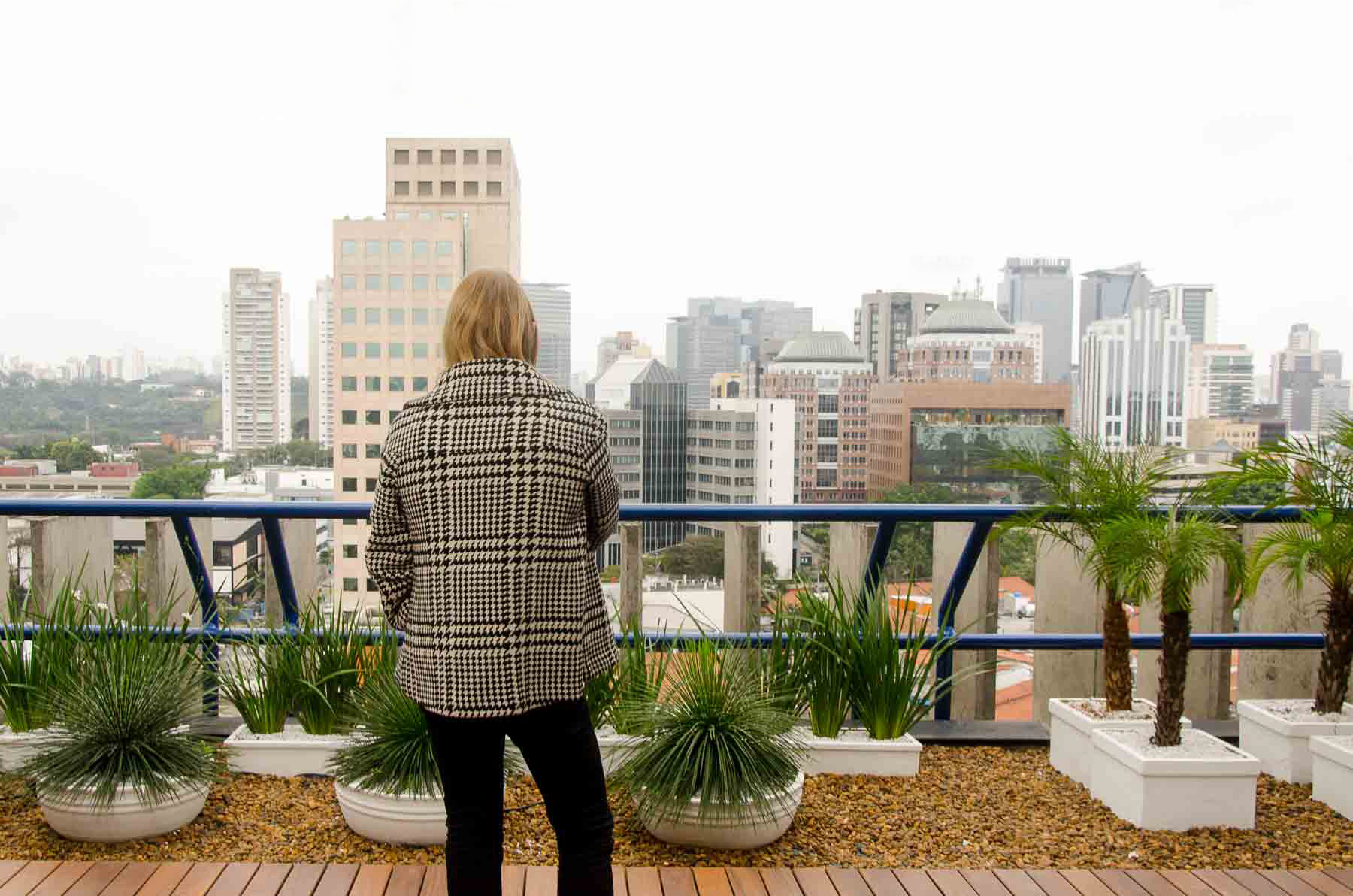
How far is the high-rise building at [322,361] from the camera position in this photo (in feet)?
72.0

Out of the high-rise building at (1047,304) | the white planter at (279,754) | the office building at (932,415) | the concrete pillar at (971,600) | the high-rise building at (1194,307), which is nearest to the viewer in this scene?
the white planter at (279,754)

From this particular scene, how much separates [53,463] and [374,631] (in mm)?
4494

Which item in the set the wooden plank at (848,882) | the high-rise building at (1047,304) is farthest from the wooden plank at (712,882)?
the high-rise building at (1047,304)

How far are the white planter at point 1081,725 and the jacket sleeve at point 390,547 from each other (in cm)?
197

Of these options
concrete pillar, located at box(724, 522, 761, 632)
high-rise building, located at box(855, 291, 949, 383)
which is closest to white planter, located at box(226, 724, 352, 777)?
concrete pillar, located at box(724, 522, 761, 632)

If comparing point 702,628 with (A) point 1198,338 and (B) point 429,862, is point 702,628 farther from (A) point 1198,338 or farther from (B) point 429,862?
(A) point 1198,338

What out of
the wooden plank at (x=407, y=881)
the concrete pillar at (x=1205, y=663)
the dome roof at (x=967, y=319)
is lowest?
the wooden plank at (x=407, y=881)

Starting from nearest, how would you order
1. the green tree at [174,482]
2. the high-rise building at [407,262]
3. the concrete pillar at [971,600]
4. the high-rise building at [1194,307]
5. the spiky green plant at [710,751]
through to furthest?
the spiky green plant at [710,751] → the concrete pillar at [971,600] → the green tree at [174,482] → the high-rise building at [407,262] → the high-rise building at [1194,307]

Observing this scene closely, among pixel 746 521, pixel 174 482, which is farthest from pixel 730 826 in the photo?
pixel 174 482

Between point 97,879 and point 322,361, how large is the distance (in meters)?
28.8

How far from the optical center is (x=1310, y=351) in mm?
17828

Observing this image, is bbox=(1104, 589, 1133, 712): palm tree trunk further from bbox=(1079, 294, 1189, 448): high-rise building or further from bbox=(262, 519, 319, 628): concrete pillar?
bbox=(1079, 294, 1189, 448): high-rise building

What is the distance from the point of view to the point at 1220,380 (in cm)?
2194

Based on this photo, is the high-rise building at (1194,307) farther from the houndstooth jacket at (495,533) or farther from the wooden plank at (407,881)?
the houndstooth jacket at (495,533)
